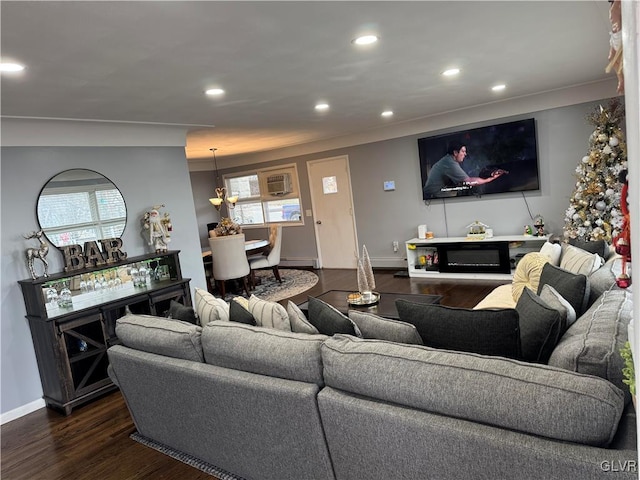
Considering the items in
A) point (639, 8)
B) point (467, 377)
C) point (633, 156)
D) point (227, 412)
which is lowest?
point (227, 412)

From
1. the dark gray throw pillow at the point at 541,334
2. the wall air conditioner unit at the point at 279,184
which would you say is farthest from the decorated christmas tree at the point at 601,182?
the wall air conditioner unit at the point at 279,184

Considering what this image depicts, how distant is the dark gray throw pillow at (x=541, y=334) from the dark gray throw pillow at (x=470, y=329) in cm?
6

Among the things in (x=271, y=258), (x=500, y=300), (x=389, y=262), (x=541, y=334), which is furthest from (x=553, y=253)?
(x=271, y=258)

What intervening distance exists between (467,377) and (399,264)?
18.4 feet

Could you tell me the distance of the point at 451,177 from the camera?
6.15m

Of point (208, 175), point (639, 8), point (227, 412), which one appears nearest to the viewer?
point (639, 8)

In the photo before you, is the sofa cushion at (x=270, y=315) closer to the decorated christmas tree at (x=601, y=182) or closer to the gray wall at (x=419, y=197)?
the decorated christmas tree at (x=601, y=182)

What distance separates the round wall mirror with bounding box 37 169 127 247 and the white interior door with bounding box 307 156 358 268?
3892 millimetres

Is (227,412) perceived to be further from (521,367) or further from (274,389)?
(521,367)

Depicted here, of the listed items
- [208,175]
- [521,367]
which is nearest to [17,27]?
[521,367]

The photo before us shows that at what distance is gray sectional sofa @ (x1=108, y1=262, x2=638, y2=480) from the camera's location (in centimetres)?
119

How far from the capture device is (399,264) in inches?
274

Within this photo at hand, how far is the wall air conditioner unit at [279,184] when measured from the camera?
7.95m

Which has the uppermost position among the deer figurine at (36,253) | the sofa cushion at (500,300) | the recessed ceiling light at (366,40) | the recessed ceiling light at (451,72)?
the recessed ceiling light at (451,72)
